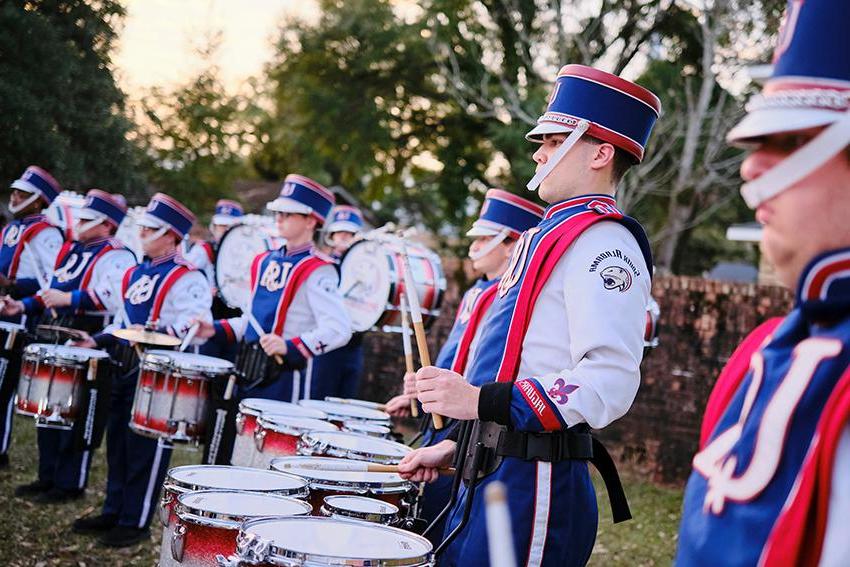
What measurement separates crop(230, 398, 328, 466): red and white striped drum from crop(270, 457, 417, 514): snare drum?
1.17 meters

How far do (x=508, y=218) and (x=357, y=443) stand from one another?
2462 mm

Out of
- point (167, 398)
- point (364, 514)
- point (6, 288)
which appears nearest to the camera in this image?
point (364, 514)

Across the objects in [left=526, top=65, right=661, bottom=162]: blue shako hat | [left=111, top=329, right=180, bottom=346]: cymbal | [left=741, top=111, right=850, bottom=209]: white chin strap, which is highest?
[left=526, top=65, right=661, bottom=162]: blue shako hat

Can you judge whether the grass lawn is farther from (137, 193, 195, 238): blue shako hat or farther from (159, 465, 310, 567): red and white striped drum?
(159, 465, 310, 567): red and white striped drum

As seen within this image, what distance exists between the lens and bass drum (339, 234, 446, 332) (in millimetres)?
9359

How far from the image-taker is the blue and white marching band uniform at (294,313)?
632cm

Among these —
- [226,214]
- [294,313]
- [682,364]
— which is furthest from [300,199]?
[226,214]

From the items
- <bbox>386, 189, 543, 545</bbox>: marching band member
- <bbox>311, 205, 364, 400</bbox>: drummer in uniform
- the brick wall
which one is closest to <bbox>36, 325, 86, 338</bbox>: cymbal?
<bbox>311, 205, 364, 400</bbox>: drummer in uniform

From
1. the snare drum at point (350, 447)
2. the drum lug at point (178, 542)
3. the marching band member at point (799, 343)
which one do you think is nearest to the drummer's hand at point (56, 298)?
the snare drum at point (350, 447)

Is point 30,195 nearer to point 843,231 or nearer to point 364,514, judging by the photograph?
point 364,514

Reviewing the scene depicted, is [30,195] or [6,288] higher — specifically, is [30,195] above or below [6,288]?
above

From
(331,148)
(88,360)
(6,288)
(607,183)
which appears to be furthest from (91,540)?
(331,148)

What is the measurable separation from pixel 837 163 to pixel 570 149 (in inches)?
63.1

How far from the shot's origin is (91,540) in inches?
260
